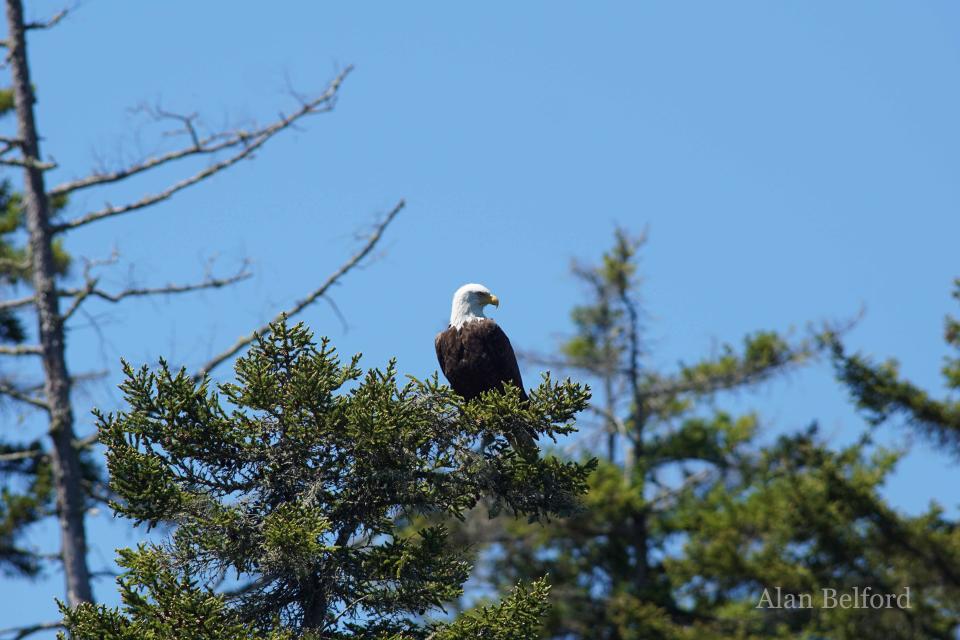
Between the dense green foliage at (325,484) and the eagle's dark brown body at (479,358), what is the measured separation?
1.94 m

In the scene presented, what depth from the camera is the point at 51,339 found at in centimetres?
1753

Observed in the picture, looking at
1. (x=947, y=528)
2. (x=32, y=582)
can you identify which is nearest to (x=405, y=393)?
(x=32, y=582)

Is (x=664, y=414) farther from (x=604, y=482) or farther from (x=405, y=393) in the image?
(x=405, y=393)

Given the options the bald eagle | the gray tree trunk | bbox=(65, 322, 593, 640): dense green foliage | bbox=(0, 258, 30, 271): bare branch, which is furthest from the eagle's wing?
bbox=(0, 258, 30, 271): bare branch

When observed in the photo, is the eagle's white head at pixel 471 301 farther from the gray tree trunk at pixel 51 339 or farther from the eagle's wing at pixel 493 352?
the gray tree trunk at pixel 51 339

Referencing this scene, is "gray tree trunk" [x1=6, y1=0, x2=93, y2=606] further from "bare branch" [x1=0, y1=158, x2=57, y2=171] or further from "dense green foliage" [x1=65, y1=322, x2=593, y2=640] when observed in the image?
"dense green foliage" [x1=65, y1=322, x2=593, y2=640]

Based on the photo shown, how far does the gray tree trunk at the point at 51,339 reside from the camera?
16.8 meters

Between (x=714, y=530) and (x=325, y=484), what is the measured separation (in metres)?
18.2

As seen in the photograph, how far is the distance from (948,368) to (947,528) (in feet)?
15.2

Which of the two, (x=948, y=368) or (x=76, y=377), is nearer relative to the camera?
(x=76, y=377)

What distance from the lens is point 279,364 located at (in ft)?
31.0

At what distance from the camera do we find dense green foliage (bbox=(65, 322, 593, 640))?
9016 mm

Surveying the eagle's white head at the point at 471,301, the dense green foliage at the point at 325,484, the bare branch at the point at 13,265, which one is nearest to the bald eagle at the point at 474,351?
the eagle's white head at the point at 471,301

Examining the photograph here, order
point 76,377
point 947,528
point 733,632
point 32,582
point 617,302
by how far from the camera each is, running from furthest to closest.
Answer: point 617,302
point 733,632
point 947,528
point 32,582
point 76,377
